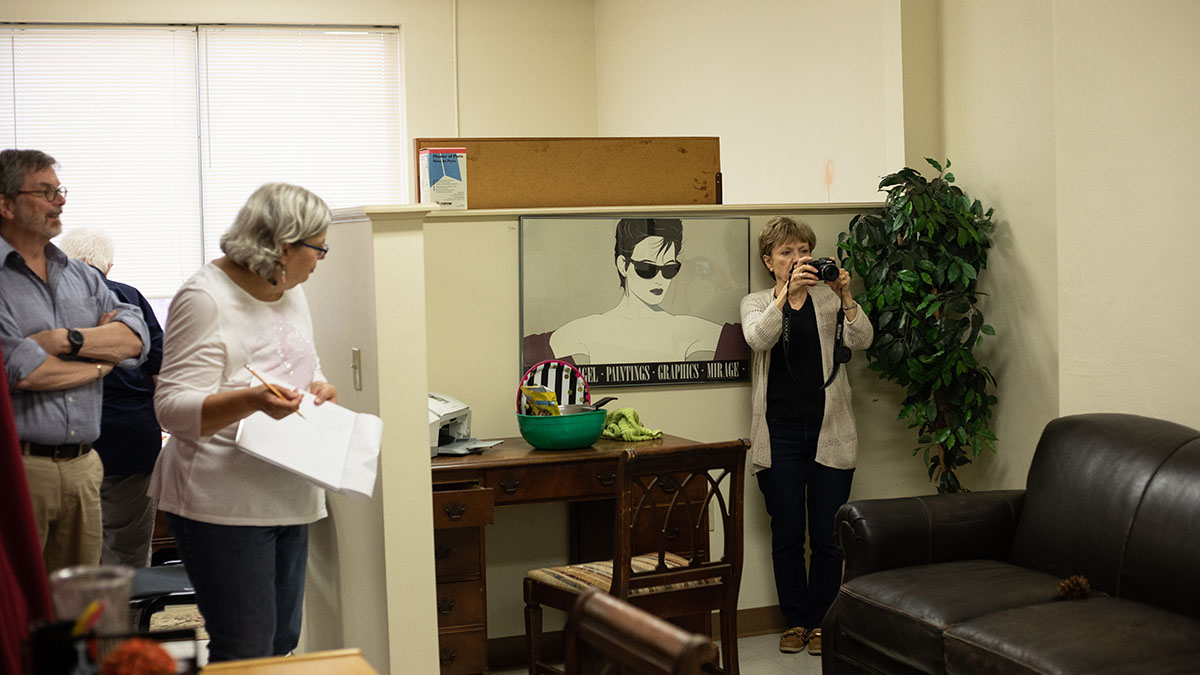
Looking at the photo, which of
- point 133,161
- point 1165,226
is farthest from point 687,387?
point 133,161

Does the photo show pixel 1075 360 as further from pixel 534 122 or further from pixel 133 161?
pixel 133 161

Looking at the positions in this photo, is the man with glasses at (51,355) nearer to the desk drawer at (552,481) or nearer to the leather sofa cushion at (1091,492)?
the desk drawer at (552,481)

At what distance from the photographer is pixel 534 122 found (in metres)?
6.97

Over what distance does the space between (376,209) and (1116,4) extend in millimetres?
2537

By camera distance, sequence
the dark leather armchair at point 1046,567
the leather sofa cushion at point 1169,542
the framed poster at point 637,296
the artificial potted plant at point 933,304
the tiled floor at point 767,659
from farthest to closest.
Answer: the framed poster at point 637,296 < the artificial potted plant at point 933,304 < the tiled floor at point 767,659 < the leather sofa cushion at point 1169,542 < the dark leather armchair at point 1046,567

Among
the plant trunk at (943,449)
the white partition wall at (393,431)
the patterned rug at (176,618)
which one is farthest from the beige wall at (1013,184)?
the patterned rug at (176,618)

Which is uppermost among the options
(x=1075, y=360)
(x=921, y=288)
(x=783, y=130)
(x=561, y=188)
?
(x=783, y=130)

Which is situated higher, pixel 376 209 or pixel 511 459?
pixel 376 209

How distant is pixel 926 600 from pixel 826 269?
129cm

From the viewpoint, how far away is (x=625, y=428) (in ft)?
12.3

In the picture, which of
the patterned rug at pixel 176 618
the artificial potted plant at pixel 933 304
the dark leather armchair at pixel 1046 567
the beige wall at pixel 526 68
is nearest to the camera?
the dark leather armchair at pixel 1046 567

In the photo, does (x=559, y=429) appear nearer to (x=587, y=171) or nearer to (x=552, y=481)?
(x=552, y=481)

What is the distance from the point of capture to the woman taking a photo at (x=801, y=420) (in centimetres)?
378

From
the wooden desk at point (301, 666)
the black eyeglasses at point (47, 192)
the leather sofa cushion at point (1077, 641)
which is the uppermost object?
the black eyeglasses at point (47, 192)
